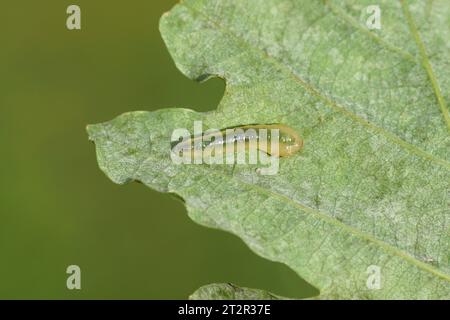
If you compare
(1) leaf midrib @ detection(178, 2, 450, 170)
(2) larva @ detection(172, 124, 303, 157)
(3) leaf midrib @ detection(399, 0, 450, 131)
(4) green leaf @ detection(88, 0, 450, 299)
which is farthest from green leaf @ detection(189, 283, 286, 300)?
(3) leaf midrib @ detection(399, 0, 450, 131)

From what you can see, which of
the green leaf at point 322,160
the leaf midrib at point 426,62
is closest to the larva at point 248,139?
the green leaf at point 322,160

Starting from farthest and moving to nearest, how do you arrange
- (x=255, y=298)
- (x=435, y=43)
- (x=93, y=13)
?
(x=93, y=13) < (x=255, y=298) < (x=435, y=43)

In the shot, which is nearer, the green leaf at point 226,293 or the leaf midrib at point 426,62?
the leaf midrib at point 426,62

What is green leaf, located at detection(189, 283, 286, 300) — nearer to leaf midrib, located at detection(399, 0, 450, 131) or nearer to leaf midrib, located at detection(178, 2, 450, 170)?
leaf midrib, located at detection(178, 2, 450, 170)

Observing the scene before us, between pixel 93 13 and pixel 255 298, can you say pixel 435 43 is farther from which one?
pixel 93 13

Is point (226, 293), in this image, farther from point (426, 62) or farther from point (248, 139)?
point (426, 62)

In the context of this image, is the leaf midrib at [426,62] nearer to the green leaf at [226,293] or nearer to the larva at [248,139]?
the larva at [248,139]
